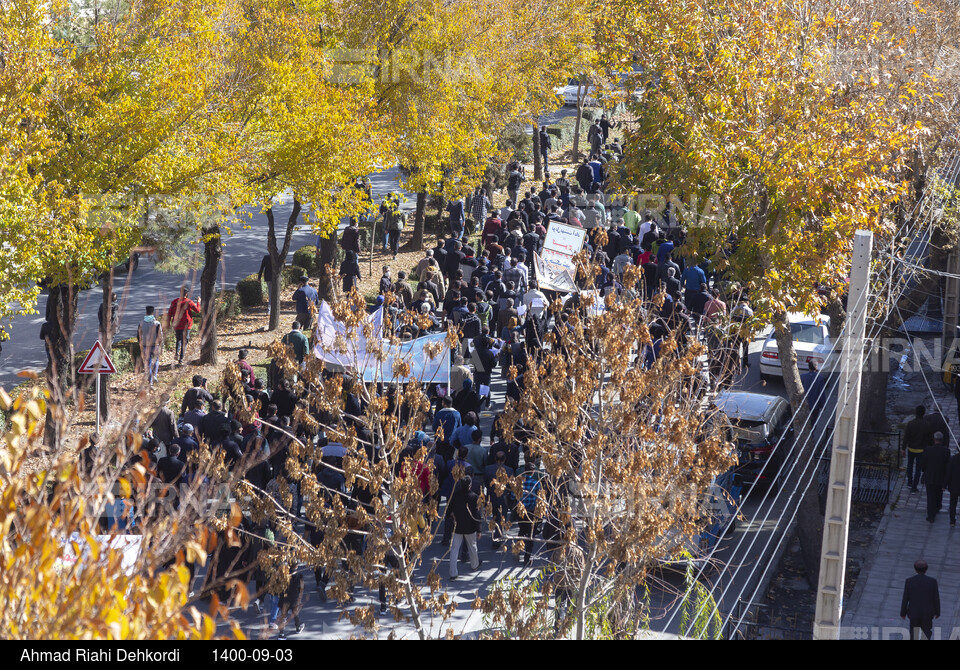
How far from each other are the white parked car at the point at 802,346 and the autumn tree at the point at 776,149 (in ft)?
15.6

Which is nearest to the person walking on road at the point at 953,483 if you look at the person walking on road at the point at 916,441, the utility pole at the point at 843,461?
the person walking on road at the point at 916,441

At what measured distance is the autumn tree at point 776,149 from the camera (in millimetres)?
14391

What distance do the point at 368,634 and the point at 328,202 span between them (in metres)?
12.1

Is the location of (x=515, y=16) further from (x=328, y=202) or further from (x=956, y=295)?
(x=956, y=295)

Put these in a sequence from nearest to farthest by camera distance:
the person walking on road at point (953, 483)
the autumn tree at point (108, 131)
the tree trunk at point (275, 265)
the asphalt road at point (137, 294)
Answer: the autumn tree at point (108, 131)
the person walking on road at point (953, 483)
the asphalt road at point (137, 294)
the tree trunk at point (275, 265)

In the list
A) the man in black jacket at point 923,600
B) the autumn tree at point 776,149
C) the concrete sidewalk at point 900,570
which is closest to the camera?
the man in black jacket at point 923,600

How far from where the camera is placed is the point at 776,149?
14445 mm

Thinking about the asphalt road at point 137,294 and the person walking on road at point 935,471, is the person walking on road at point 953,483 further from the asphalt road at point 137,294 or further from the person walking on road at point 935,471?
the asphalt road at point 137,294

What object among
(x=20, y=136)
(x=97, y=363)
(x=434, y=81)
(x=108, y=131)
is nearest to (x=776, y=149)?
(x=97, y=363)

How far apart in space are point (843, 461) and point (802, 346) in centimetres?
1306

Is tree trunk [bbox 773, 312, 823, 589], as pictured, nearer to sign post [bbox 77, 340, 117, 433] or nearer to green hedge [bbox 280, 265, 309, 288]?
sign post [bbox 77, 340, 117, 433]

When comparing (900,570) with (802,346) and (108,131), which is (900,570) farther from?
(108,131)

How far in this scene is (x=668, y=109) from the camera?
1555cm

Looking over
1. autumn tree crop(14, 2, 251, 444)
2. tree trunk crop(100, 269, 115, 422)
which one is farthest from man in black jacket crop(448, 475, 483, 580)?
autumn tree crop(14, 2, 251, 444)
